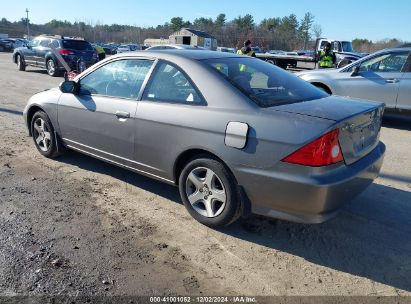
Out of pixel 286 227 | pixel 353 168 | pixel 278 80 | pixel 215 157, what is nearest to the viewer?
pixel 353 168

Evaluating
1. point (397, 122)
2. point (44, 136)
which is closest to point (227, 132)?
point (44, 136)

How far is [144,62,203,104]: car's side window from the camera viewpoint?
3.77m

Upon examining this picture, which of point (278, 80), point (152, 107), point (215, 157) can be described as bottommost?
point (215, 157)

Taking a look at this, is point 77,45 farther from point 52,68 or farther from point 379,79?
point 379,79

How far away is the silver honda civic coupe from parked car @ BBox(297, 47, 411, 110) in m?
4.57

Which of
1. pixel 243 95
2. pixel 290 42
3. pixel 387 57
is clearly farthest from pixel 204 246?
pixel 290 42

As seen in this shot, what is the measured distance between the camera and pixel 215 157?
3.54 meters

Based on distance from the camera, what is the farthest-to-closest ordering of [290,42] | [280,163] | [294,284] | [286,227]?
[290,42]
[286,227]
[280,163]
[294,284]

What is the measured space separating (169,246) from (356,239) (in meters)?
1.65

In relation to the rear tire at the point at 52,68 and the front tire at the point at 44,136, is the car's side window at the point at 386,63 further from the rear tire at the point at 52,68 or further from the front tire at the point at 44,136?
the rear tire at the point at 52,68

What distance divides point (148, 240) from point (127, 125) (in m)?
1.30

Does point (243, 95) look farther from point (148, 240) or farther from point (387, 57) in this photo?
point (387, 57)

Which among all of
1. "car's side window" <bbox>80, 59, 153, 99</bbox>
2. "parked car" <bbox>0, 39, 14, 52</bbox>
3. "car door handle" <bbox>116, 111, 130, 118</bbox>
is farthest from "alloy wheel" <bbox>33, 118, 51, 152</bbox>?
"parked car" <bbox>0, 39, 14, 52</bbox>

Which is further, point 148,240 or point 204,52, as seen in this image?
point 204,52
